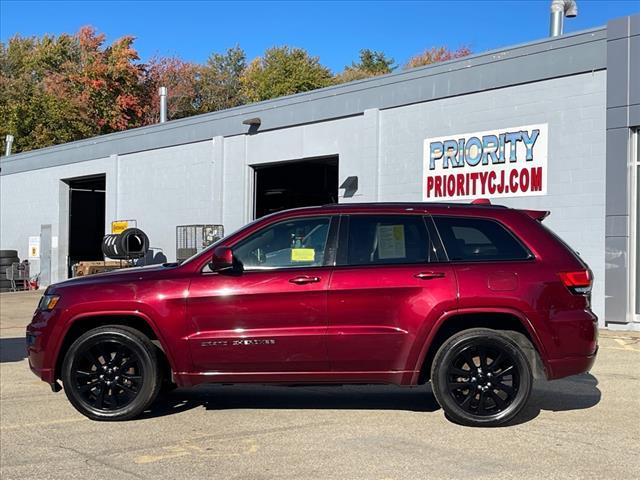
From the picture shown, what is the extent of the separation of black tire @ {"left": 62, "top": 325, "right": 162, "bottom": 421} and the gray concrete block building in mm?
8934

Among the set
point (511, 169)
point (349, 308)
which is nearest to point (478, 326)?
point (349, 308)

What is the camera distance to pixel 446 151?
1489cm

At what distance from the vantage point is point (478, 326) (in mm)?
6203

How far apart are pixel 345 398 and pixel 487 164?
318 inches

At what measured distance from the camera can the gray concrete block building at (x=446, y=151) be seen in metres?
12.5

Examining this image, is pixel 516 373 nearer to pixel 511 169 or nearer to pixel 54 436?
pixel 54 436

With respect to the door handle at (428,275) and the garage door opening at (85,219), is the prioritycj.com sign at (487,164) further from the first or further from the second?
the garage door opening at (85,219)

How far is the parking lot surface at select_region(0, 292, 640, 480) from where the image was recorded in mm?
5078

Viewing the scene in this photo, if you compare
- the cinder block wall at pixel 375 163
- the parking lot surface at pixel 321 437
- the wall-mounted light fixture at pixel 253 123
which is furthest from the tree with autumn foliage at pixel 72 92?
the parking lot surface at pixel 321 437

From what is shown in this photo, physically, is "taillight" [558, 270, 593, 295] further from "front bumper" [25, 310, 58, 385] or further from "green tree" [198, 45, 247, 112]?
"green tree" [198, 45, 247, 112]

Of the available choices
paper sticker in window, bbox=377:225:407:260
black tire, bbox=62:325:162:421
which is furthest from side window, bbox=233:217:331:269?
black tire, bbox=62:325:162:421

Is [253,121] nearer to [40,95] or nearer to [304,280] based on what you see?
[304,280]

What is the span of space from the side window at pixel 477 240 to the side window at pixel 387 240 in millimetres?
195

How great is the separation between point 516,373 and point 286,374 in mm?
1906
